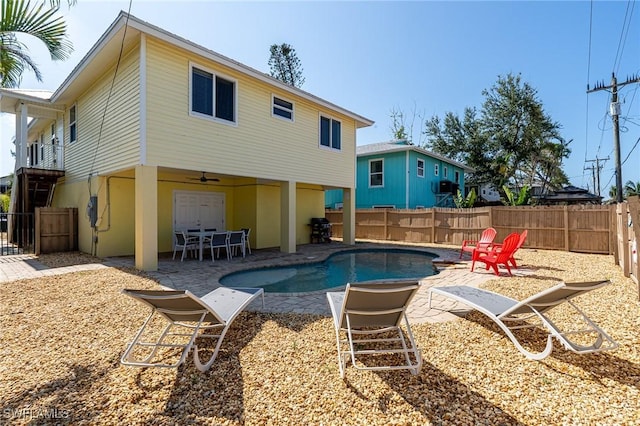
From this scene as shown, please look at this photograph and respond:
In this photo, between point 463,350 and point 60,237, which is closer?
point 463,350

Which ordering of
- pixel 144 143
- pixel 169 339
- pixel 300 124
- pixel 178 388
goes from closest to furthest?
1. pixel 178 388
2. pixel 169 339
3. pixel 144 143
4. pixel 300 124

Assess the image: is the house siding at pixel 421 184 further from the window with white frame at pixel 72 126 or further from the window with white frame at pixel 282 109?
the window with white frame at pixel 72 126

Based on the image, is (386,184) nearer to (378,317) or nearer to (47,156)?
(378,317)

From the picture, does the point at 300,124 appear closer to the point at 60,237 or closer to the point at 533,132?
the point at 60,237

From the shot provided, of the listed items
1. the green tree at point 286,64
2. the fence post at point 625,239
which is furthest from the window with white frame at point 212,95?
the green tree at point 286,64

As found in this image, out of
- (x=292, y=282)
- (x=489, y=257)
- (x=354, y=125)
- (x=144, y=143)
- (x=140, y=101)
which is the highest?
(x=354, y=125)

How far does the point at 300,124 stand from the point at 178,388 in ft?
34.7

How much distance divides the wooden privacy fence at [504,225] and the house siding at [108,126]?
11769 mm

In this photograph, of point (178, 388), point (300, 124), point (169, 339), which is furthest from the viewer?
point (300, 124)

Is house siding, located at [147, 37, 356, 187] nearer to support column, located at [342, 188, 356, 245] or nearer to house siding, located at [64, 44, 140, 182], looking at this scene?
house siding, located at [64, 44, 140, 182]

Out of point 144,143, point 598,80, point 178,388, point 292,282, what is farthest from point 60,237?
point 598,80

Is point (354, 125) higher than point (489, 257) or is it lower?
higher

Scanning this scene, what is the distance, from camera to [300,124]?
12.1 m

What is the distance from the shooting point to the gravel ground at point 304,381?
2.42m
